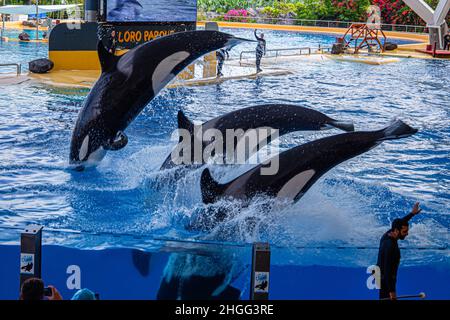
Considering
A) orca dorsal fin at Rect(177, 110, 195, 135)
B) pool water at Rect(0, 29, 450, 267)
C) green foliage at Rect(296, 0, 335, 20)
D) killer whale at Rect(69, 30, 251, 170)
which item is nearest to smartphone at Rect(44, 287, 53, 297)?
pool water at Rect(0, 29, 450, 267)

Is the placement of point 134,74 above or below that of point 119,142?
above

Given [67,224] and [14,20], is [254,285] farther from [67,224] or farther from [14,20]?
[14,20]

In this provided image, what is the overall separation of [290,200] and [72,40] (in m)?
11.4

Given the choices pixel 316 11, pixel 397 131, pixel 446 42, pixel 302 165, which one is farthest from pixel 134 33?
pixel 316 11

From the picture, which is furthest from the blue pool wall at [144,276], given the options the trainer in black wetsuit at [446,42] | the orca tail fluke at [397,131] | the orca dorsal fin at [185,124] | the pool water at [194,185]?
the trainer in black wetsuit at [446,42]

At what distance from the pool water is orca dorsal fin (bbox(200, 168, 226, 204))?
0.59ft

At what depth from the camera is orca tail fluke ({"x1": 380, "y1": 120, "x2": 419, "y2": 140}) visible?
5824 mm

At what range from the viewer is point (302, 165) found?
5.98 meters

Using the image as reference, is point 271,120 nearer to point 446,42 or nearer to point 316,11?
point 446,42

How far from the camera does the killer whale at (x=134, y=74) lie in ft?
23.2

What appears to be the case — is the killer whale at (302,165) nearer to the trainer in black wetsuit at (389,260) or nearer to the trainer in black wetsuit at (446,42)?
the trainer in black wetsuit at (389,260)

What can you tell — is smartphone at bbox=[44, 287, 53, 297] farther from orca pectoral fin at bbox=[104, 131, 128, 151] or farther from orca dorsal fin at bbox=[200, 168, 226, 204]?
orca pectoral fin at bbox=[104, 131, 128, 151]

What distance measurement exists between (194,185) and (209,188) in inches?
55.0

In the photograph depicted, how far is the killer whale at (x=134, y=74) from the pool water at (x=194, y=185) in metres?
0.82
